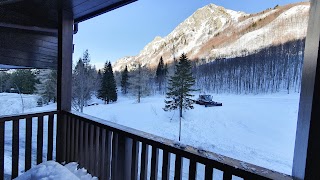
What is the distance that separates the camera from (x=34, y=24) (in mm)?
2906

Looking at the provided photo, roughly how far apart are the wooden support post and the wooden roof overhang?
129 millimetres

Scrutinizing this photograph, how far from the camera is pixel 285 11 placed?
2258 mm

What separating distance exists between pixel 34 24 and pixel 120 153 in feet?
7.89

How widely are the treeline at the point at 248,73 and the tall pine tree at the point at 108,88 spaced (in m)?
4.30

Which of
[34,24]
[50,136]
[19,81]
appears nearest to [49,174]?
[50,136]

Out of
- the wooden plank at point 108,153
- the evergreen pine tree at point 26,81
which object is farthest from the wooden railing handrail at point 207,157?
the evergreen pine tree at point 26,81

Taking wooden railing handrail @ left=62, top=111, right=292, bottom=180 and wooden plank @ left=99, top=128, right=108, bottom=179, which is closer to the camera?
wooden railing handrail @ left=62, top=111, right=292, bottom=180

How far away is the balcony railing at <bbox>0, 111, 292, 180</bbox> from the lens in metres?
0.98

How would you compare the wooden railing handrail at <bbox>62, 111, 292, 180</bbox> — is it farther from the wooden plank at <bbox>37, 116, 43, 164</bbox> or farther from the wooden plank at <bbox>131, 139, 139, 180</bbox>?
the wooden plank at <bbox>37, 116, 43, 164</bbox>

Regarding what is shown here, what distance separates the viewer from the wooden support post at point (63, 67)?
91.8 inches

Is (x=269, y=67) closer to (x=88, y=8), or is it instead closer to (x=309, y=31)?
(x=309, y=31)

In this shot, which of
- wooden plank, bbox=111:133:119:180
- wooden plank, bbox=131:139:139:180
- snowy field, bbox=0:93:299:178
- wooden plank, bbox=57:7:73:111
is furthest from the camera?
snowy field, bbox=0:93:299:178

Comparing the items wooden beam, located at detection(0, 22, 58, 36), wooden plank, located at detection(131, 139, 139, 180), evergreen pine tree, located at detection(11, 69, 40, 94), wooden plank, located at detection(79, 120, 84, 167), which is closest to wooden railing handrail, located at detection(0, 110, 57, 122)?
wooden plank, located at detection(79, 120, 84, 167)

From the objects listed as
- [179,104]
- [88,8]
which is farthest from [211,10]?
[179,104]
